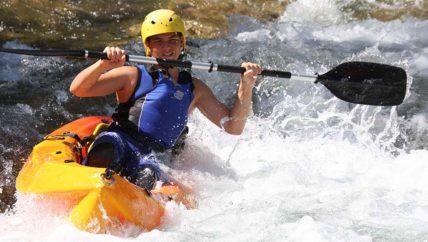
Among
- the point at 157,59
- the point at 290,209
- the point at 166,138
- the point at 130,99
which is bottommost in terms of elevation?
the point at 290,209

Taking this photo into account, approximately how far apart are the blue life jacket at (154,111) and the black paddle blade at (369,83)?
1.30 metres

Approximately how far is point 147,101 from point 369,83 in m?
1.80

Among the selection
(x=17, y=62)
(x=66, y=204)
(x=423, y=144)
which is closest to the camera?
(x=66, y=204)

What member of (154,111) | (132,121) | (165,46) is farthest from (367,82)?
(132,121)

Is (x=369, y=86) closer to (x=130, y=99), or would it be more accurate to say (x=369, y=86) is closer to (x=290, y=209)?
(x=290, y=209)

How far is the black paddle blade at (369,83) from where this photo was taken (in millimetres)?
5219

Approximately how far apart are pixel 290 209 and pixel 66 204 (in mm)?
1375

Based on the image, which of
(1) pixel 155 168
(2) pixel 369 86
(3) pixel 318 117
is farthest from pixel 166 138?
(3) pixel 318 117

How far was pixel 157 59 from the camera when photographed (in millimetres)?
4262

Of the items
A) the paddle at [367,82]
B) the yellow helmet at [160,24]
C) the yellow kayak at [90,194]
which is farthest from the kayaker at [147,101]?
the paddle at [367,82]

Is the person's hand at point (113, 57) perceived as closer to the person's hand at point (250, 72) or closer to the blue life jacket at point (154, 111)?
the blue life jacket at point (154, 111)

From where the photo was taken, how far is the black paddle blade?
17.1 feet

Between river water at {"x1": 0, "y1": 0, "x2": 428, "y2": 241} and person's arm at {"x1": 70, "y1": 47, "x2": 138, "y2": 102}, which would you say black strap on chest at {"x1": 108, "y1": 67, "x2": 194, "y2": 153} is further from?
river water at {"x1": 0, "y1": 0, "x2": 428, "y2": 241}

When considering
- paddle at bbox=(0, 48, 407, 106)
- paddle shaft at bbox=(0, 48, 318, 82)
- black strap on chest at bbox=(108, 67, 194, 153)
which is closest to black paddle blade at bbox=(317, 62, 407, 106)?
paddle at bbox=(0, 48, 407, 106)
